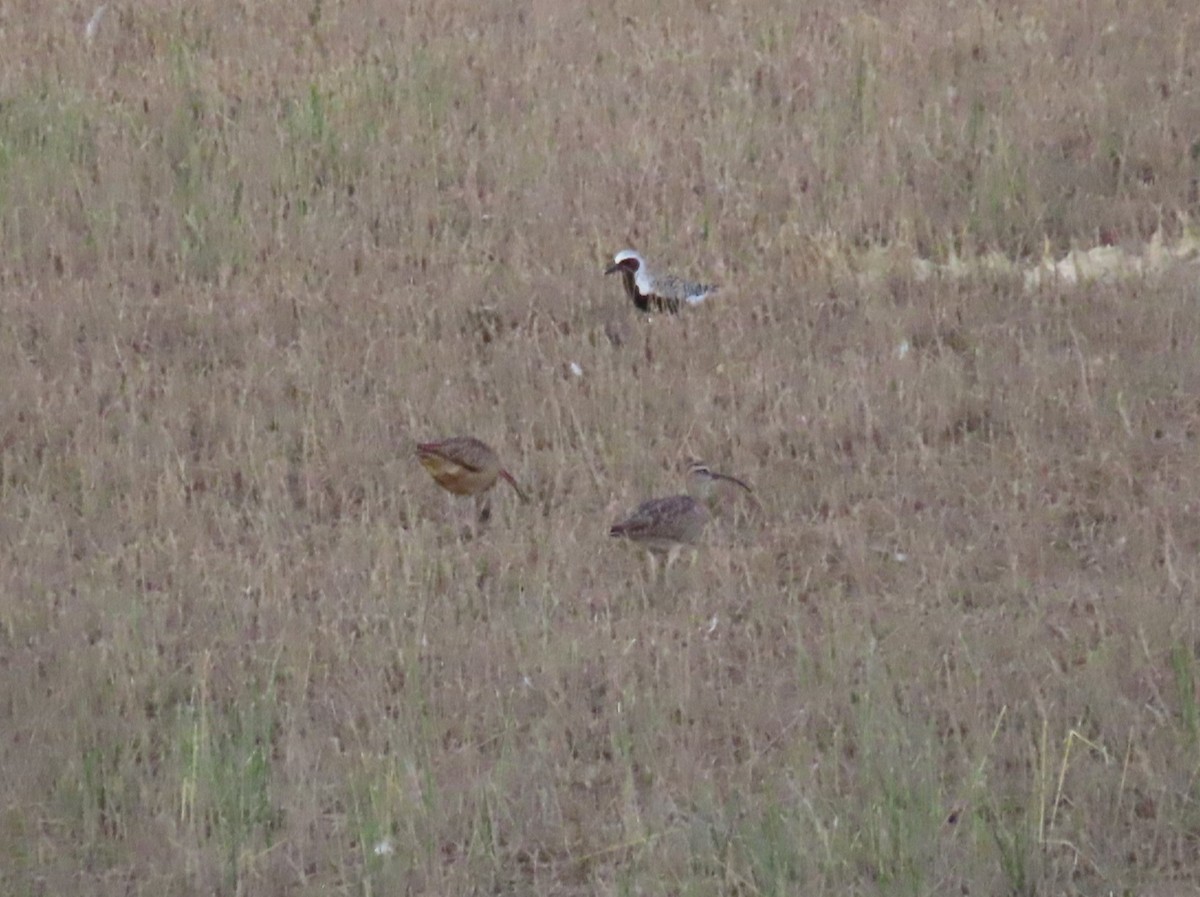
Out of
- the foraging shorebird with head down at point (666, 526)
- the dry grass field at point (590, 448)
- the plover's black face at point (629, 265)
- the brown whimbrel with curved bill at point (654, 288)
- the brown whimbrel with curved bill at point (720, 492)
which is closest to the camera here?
the dry grass field at point (590, 448)

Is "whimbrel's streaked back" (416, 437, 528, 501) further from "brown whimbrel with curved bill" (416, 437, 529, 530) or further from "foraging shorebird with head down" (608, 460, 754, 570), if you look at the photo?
"foraging shorebird with head down" (608, 460, 754, 570)

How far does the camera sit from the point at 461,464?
8.04 metres

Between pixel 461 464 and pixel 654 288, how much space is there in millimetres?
2321

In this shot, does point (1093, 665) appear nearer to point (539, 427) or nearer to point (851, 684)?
point (851, 684)

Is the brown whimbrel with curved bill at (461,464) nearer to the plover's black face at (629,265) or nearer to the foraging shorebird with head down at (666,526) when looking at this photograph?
the foraging shorebird with head down at (666,526)

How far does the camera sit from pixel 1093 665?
20.3 ft

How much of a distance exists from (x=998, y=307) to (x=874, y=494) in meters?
2.12

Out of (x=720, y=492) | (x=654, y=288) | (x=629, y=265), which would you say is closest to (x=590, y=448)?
(x=720, y=492)

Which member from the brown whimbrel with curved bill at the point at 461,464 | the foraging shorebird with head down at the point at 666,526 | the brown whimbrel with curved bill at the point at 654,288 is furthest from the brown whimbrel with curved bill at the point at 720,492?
the brown whimbrel with curved bill at the point at 654,288

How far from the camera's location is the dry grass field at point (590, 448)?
220 inches

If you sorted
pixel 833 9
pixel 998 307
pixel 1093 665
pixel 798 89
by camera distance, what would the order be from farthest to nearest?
pixel 833 9
pixel 798 89
pixel 998 307
pixel 1093 665

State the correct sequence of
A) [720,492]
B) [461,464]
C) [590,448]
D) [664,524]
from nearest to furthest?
[664,524] < [461,464] < [720,492] < [590,448]

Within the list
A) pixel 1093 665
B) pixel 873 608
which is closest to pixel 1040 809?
pixel 1093 665

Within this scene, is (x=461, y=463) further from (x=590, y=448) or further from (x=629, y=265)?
(x=629, y=265)
